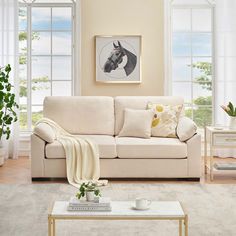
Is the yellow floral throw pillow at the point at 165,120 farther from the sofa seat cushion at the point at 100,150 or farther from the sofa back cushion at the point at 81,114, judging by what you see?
the sofa seat cushion at the point at 100,150

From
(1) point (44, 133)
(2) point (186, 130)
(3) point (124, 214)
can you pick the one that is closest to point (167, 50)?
(2) point (186, 130)

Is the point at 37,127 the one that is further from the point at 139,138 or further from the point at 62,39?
the point at 62,39

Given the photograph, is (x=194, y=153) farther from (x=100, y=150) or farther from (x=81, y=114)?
(x=81, y=114)

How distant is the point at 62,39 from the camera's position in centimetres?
781

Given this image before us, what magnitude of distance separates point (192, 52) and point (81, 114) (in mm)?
2123

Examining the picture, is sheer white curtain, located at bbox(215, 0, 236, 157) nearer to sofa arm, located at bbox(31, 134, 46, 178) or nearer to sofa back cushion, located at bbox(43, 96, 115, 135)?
sofa back cushion, located at bbox(43, 96, 115, 135)

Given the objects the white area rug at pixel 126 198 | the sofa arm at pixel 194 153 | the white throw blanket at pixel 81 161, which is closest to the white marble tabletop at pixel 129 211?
the white area rug at pixel 126 198

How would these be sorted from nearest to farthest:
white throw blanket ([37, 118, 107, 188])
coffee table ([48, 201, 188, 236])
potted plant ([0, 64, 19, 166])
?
coffee table ([48, 201, 188, 236]) < white throw blanket ([37, 118, 107, 188]) < potted plant ([0, 64, 19, 166])

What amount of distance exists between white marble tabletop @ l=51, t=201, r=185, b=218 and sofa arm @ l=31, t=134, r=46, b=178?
7.66 feet

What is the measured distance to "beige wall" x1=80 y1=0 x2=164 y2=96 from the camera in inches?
303

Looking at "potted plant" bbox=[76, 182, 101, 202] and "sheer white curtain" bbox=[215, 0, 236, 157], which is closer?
"potted plant" bbox=[76, 182, 101, 202]

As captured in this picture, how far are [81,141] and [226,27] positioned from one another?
2944 millimetres

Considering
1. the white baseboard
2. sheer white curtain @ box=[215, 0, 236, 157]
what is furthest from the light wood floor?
sheer white curtain @ box=[215, 0, 236, 157]

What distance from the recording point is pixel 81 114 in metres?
6.69
